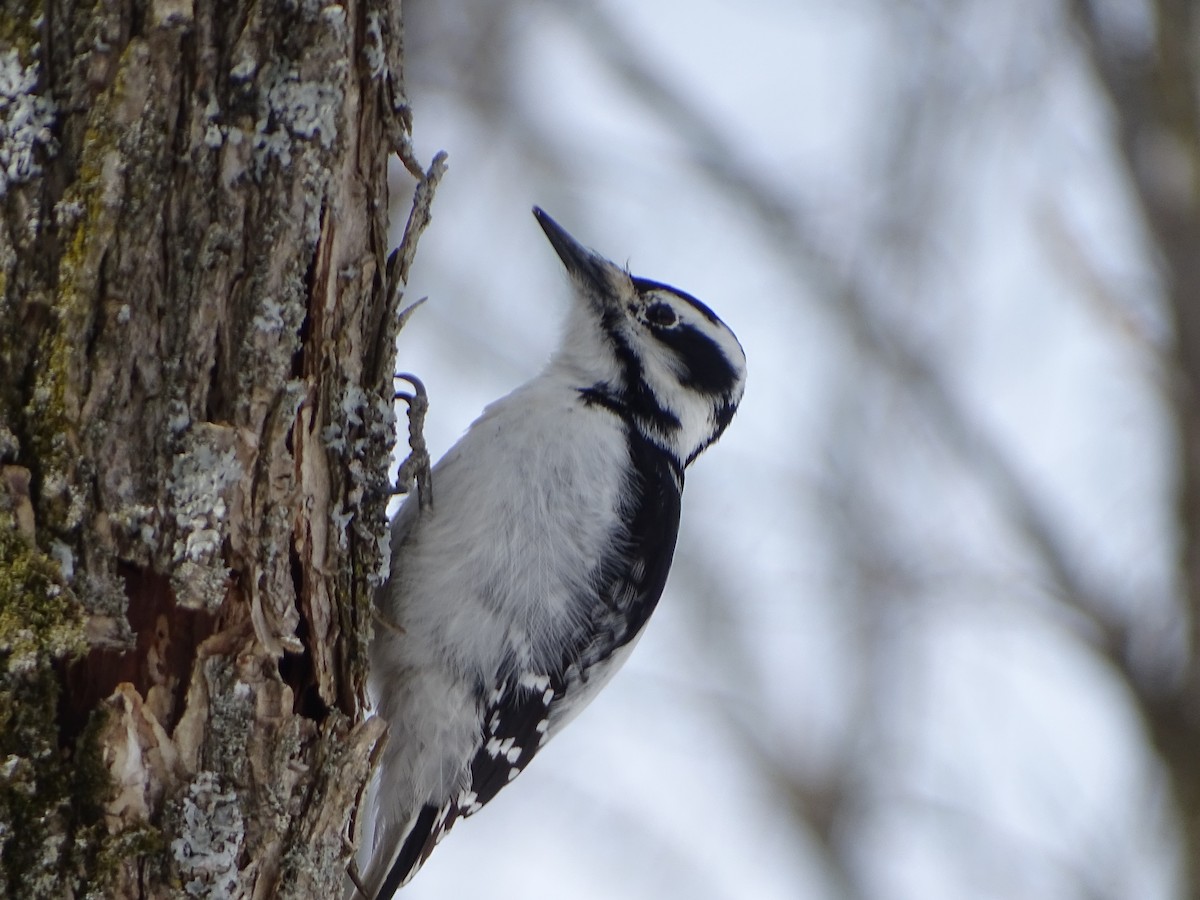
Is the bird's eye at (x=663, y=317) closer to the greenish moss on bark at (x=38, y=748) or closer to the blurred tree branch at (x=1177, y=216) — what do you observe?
the greenish moss on bark at (x=38, y=748)

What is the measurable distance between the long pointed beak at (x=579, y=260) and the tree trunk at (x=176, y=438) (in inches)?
63.6

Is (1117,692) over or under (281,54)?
over

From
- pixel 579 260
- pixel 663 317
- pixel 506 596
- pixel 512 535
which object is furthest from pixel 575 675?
pixel 579 260

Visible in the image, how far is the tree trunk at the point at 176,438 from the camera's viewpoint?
6.06ft

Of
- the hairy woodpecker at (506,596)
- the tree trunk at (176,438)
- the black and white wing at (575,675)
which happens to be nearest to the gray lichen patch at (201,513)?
the tree trunk at (176,438)

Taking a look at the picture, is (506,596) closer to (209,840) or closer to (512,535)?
(512,535)

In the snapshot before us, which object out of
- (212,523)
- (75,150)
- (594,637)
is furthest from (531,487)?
(75,150)

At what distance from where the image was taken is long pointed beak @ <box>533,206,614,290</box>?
3949 millimetres

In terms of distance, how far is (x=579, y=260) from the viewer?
397cm

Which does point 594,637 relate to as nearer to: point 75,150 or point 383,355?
point 383,355

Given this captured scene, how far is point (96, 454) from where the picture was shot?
6.28ft

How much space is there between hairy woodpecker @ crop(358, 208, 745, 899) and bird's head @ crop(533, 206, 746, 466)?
98 millimetres

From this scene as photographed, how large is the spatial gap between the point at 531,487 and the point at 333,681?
40.4 inches

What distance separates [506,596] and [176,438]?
1.34 metres
